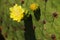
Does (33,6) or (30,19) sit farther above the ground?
(33,6)

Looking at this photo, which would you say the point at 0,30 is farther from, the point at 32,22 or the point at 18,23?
the point at 32,22

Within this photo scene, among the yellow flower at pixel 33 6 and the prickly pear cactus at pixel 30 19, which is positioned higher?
the yellow flower at pixel 33 6

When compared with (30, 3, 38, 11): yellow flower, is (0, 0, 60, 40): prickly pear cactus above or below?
below

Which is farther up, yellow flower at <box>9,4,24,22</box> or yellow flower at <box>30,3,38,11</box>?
yellow flower at <box>30,3,38,11</box>

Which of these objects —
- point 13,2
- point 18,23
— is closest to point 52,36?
point 18,23
